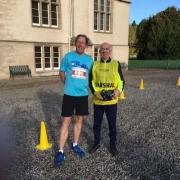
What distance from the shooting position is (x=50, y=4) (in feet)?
65.0

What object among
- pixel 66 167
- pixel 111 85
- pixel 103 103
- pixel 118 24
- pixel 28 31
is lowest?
pixel 66 167

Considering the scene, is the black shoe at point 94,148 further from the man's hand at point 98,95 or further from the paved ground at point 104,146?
the man's hand at point 98,95

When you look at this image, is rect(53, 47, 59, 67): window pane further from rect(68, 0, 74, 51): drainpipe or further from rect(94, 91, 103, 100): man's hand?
rect(94, 91, 103, 100): man's hand

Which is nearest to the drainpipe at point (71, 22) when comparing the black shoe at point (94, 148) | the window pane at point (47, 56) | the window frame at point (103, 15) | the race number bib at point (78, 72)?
the window pane at point (47, 56)

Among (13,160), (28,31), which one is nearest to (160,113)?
(13,160)

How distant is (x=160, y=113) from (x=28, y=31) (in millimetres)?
13645

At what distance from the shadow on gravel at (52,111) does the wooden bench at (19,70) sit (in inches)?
265

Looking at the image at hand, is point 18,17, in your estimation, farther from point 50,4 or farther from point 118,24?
point 118,24

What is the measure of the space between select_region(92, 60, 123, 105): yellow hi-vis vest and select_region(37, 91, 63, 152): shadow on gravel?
156cm

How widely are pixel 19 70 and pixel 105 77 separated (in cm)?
1504

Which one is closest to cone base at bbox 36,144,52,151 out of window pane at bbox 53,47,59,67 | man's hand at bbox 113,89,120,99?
man's hand at bbox 113,89,120,99

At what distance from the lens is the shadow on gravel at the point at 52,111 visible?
236 inches

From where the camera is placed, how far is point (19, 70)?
1842cm

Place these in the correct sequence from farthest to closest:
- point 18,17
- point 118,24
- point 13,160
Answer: point 118,24 → point 18,17 → point 13,160
